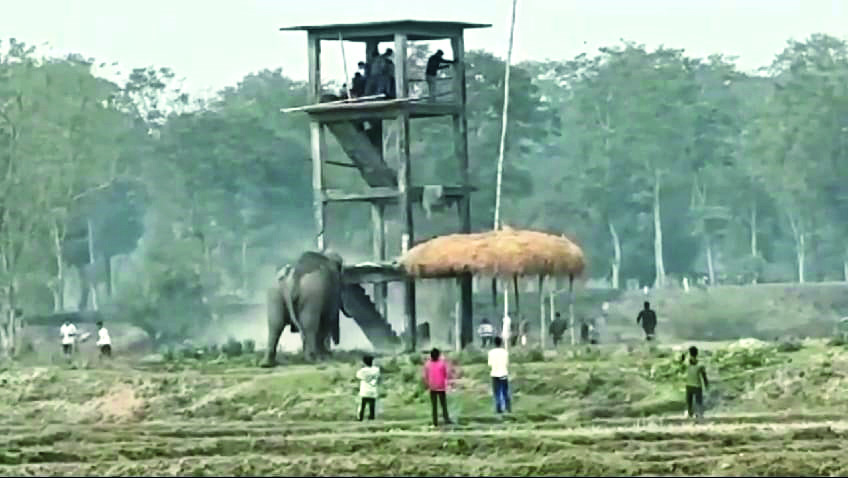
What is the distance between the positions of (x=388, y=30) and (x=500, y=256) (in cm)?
731

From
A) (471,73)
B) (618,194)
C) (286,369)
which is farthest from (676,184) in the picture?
(286,369)

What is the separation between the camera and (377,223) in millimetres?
67000

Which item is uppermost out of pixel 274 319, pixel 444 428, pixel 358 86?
pixel 358 86

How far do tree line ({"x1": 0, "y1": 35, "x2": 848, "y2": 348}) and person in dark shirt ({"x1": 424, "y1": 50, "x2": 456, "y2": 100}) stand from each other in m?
27.7

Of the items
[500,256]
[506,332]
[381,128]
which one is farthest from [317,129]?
[506,332]

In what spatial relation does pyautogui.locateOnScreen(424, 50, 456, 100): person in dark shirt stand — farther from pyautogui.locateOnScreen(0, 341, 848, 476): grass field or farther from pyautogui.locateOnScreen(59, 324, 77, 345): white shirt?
pyautogui.locateOnScreen(59, 324, 77, 345): white shirt

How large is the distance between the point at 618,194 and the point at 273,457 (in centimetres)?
7616

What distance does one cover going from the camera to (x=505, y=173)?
341 feet

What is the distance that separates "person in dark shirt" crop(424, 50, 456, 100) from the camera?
216 feet

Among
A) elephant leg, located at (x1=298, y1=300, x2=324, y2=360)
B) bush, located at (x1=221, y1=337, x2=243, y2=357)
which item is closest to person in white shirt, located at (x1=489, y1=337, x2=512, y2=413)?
elephant leg, located at (x1=298, y1=300, x2=324, y2=360)

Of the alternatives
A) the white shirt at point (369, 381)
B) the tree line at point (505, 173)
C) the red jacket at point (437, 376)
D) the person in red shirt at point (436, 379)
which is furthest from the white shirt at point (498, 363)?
the tree line at point (505, 173)

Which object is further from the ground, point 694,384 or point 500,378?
point 500,378

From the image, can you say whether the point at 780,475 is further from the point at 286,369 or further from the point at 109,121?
the point at 109,121

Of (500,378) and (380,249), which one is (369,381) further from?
(380,249)
